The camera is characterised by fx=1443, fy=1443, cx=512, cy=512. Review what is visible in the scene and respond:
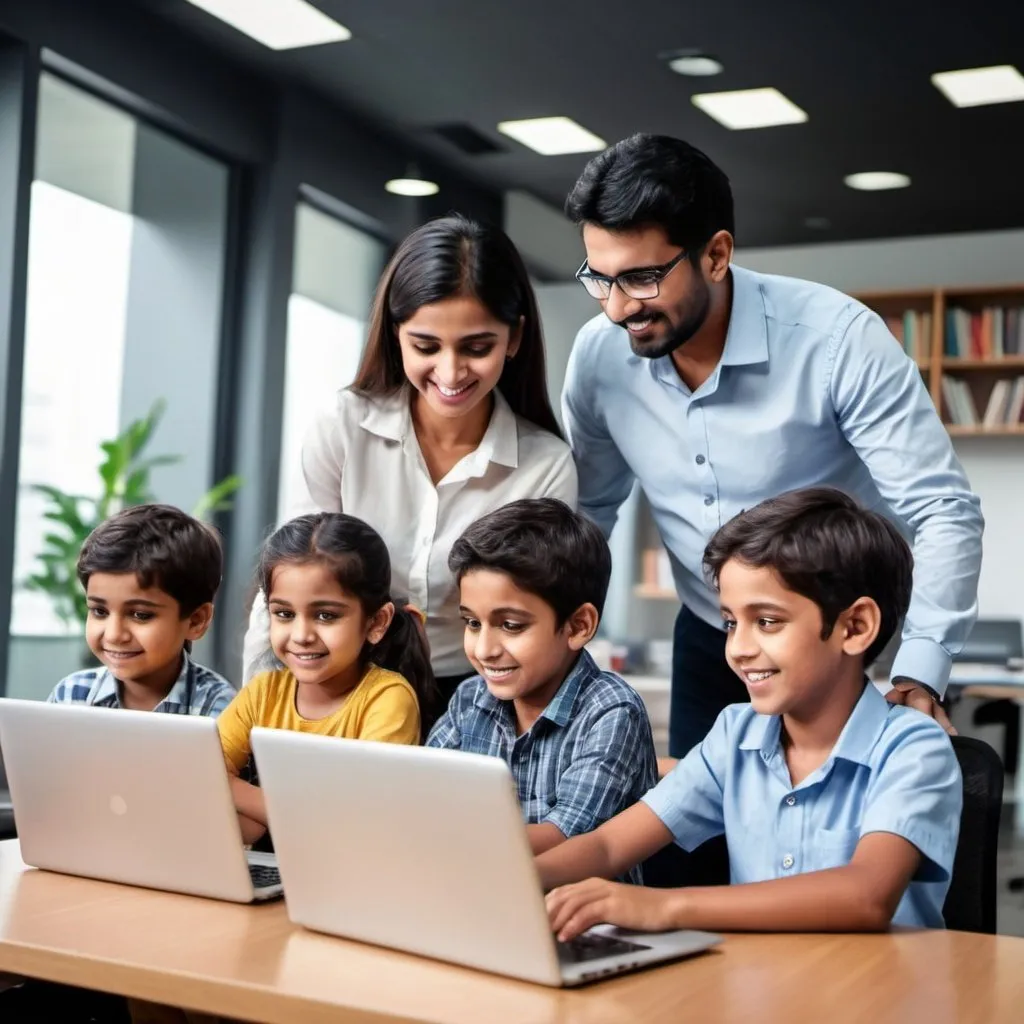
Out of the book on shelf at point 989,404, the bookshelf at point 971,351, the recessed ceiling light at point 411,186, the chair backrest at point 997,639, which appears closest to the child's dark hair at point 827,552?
the chair backrest at point 997,639

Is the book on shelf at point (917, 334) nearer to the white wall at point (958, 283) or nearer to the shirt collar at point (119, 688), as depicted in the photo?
the white wall at point (958, 283)

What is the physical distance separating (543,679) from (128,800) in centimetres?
55

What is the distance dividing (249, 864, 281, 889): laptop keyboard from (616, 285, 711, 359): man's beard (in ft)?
2.87

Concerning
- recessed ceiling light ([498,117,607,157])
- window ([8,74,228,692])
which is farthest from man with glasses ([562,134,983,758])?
recessed ceiling light ([498,117,607,157])

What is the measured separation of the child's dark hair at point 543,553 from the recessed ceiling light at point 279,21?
147 inches

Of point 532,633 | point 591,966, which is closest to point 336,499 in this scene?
point 532,633

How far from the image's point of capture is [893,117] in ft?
19.1

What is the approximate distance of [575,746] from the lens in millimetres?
1678

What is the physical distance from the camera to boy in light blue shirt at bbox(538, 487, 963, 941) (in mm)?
1378

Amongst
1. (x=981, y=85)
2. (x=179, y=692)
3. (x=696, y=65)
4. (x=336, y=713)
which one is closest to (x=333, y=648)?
(x=336, y=713)

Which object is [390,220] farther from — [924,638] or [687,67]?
[924,638]

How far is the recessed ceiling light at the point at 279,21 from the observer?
5031 millimetres

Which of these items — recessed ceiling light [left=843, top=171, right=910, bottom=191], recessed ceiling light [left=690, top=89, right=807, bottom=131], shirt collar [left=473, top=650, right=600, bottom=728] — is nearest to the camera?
shirt collar [left=473, top=650, right=600, bottom=728]

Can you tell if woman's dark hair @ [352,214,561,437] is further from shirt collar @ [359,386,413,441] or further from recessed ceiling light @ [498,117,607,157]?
recessed ceiling light @ [498,117,607,157]
